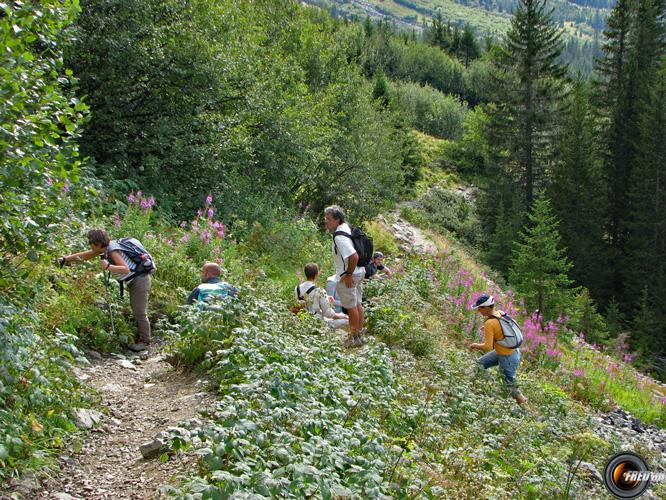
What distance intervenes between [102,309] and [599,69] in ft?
136

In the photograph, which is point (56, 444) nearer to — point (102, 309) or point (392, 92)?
point (102, 309)

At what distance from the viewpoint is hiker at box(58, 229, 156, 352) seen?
6.65 meters

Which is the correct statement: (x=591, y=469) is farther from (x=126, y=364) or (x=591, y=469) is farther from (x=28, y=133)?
(x=28, y=133)

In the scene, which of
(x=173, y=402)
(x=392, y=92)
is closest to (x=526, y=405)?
(x=173, y=402)

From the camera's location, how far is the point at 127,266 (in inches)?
271

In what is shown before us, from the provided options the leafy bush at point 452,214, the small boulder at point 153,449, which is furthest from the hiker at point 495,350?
the leafy bush at point 452,214

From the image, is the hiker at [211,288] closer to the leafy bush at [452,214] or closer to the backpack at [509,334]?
the backpack at [509,334]

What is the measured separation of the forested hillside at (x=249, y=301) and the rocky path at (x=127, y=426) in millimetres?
34

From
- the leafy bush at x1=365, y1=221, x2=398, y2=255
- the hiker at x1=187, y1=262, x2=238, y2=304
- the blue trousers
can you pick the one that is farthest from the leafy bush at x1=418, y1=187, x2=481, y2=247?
the hiker at x1=187, y1=262, x2=238, y2=304

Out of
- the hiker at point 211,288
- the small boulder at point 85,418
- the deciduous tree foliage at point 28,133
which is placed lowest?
the small boulder at point 85,418

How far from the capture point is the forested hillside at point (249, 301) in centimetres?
385

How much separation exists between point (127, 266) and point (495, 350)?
207 inches

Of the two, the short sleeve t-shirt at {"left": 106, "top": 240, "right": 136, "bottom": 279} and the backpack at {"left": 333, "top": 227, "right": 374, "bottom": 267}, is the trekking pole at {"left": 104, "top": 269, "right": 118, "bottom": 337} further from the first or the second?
the backpack at {"left": 333, "top": 227, "right": 374, "bottom": 267}

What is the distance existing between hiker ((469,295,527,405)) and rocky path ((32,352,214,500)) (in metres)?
4.21
